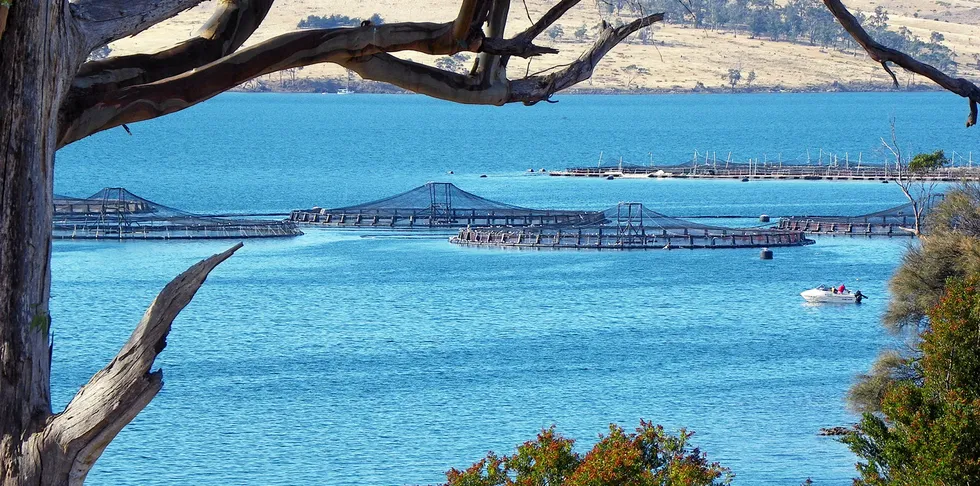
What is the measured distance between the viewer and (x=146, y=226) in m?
82.8

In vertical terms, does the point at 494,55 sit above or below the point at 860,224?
above

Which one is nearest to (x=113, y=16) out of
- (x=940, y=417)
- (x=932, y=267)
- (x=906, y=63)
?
(x=906, y=63)

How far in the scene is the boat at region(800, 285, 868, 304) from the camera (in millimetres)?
62594

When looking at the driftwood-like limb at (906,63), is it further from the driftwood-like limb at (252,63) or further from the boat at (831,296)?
the boat at (831,296)

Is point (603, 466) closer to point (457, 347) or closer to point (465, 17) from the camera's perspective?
point (465, 17)

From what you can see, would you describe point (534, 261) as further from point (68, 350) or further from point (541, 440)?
point (541, 440)

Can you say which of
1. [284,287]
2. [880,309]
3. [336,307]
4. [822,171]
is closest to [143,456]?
[336,307]

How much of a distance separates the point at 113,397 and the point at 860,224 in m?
82.0

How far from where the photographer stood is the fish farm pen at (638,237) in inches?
3115

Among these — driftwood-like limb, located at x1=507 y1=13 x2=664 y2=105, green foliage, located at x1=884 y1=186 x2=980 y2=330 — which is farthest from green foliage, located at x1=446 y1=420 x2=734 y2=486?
green foliage, located at x1=884 y1=186 x2=980 y2=330

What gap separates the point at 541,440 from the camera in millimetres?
11992

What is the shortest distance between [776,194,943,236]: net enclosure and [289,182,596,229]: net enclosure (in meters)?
12.1

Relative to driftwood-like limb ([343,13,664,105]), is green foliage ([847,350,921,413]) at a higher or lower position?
lower

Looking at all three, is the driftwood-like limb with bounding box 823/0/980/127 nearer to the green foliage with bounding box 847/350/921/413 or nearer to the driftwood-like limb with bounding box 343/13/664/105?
the driftwood-like limb with bounding box 343/13/664/105
